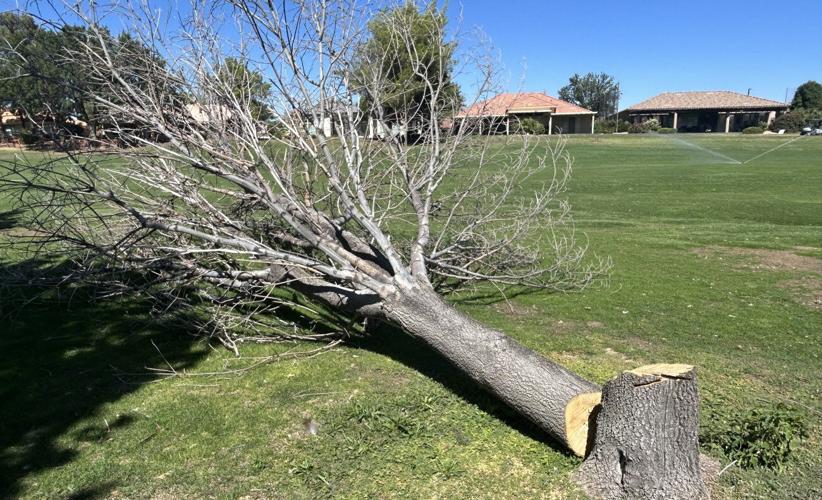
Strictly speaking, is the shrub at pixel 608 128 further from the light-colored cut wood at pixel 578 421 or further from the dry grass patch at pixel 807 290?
the light-colored cut wood at pixel 578 421

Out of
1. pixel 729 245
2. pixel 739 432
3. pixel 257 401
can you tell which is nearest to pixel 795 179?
pixel 729 245

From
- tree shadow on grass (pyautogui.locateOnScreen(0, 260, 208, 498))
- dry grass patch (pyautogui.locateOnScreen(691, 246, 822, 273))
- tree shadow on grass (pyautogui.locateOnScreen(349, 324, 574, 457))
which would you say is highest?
tree shadow on grass (pyautogui.locateOnScreen(0, 260, 208, 498))

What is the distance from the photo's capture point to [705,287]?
7.01m

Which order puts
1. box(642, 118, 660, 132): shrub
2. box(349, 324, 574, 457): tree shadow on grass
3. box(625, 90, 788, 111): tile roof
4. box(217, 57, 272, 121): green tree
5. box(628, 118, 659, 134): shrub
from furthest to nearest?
box(625, 90, 788, 111): tile roof < box(642, 118, 660, 132): shrub < box(628, 118, 659, 134): shrub < box(217, 57, 272, 121): green tree < box(349, 324, 574, 457): tree shadow on grass

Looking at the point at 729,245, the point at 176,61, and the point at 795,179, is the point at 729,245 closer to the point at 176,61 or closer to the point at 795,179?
the point at 176,61

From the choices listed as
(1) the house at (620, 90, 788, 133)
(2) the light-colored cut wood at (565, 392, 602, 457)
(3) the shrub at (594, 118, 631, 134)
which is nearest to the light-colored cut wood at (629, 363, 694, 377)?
(2) the light-colored cut wood at (565, 392, 602, 457)

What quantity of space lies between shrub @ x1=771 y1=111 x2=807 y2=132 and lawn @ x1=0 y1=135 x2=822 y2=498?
6191 cm

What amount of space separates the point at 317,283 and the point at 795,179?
19.6m

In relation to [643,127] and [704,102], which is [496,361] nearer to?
[643,127]

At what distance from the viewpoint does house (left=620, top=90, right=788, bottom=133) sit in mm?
66938

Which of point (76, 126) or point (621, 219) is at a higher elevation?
point (76, 126)

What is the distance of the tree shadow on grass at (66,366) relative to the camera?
12.1ft

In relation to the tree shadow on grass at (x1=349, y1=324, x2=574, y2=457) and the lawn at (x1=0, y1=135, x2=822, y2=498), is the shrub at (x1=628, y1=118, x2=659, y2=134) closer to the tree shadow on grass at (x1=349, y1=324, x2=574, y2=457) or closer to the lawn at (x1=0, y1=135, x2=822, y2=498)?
the lawn at (x1=0, y1=135, x2=822, y2=498)

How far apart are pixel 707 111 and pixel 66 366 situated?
249ft
